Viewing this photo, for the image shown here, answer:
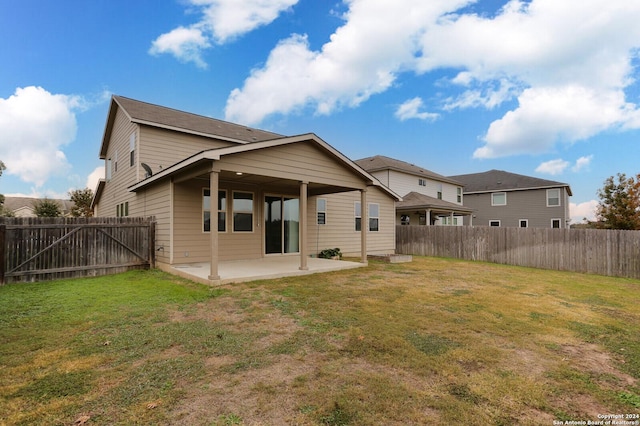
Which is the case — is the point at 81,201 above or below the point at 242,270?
above

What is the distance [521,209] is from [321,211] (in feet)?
69.9

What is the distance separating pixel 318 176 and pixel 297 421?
7554 mm

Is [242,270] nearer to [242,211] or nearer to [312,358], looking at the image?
[242,211]

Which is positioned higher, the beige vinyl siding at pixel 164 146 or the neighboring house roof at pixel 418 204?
the beige vinyl siding at pixel 164 146

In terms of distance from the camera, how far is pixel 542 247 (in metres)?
11.5

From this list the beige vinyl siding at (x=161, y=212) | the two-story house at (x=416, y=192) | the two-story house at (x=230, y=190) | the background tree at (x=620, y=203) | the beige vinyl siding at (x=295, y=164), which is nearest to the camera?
the beige vinyl siding at (x=295, y=164)

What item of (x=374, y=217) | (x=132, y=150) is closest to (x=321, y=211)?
(x=374, y=217)

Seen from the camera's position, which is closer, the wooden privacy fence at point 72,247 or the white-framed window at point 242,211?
the wooden privacy fence at point 72,247

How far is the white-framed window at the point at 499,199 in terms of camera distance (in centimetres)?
2691

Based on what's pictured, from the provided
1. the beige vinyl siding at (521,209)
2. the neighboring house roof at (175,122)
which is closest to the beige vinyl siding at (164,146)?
the neighboring house roof at (175,122)

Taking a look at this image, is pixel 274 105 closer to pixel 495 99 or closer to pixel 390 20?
pixel 390 20

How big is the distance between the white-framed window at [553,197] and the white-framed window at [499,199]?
3.12 m

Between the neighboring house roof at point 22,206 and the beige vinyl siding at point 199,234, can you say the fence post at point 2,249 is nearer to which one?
the beige vinyl siding at point 199,234

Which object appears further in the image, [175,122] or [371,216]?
[371,216]
